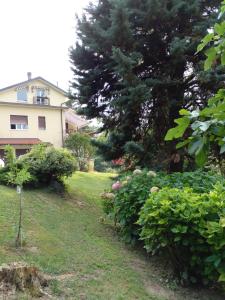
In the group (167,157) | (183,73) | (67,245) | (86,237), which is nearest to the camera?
(67,245)

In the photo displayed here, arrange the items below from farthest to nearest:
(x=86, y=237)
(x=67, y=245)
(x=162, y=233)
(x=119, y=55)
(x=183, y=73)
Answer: (x=183, y=73) → (x=119, y=55) → (x=86, y=237) → (x=67, y=245) → (x=162, y=233)

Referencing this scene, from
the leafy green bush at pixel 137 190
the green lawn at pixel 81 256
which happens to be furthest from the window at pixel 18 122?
the leafy green bush at pixel 137 190

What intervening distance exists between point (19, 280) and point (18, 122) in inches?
1051

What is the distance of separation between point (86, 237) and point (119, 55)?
12.5 feet

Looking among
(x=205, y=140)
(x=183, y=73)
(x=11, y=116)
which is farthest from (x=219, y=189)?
(x=11, y=116)

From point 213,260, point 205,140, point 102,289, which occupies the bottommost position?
point 102,289

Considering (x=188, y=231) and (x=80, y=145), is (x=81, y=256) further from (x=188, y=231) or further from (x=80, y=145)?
(x=80, y=145)

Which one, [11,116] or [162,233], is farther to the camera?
[11,116]

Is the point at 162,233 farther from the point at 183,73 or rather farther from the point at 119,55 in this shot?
the point at 183,73

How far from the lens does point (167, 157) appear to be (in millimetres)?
8516

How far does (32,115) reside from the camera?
30.2 m

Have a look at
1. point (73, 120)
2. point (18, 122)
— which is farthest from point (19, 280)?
point (73, 120)

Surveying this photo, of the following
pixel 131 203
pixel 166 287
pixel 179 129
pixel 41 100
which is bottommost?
pixel 166 287

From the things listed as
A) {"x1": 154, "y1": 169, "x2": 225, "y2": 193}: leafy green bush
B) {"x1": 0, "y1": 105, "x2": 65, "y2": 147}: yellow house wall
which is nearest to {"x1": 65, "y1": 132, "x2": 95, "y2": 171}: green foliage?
{"x1": 0, "y1": 105, "x2": 65, "y2": 147}: yellow house wall
